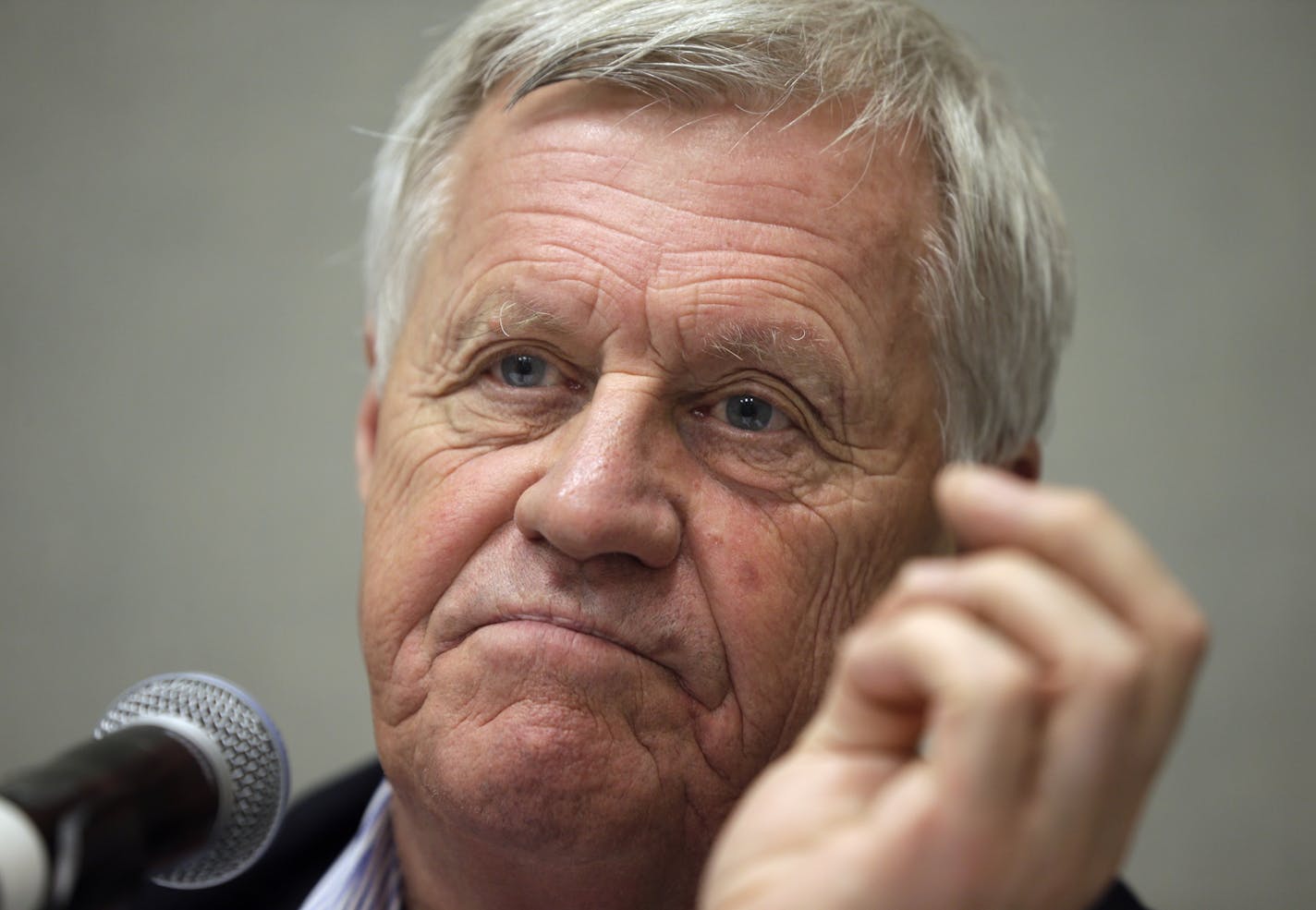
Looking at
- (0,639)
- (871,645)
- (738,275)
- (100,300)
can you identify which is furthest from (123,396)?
(871,645)

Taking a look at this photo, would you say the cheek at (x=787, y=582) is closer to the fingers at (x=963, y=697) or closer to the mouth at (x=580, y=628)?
the mouth at (x=580, y=628)

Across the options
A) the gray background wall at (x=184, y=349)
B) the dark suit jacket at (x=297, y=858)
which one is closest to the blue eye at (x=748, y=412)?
the dark suit jacket at (x=297, y=858)

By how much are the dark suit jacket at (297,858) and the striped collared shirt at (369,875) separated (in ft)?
0.35

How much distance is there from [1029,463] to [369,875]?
120 cm

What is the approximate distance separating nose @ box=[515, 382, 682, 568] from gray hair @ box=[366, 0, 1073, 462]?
43cm

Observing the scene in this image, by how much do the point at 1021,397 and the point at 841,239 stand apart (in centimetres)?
46

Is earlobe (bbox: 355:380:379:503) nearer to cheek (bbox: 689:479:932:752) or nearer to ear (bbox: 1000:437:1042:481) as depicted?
cheek (bbox: 689:479:932:752)

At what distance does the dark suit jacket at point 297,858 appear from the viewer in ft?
6.37

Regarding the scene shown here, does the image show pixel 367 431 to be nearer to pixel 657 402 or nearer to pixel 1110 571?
pixel 657 402

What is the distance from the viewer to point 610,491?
1.36 m

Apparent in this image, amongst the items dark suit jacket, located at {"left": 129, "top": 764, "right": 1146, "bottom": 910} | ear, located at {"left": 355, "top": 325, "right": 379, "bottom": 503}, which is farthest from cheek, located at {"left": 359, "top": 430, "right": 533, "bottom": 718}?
dark suit jacket, located at {"left": 129, "top": 764, "right": 1146, "bottom": 910}

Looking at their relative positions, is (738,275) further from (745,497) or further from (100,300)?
(100,300)

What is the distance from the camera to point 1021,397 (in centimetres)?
183

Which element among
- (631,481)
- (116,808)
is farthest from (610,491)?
(116,808)
